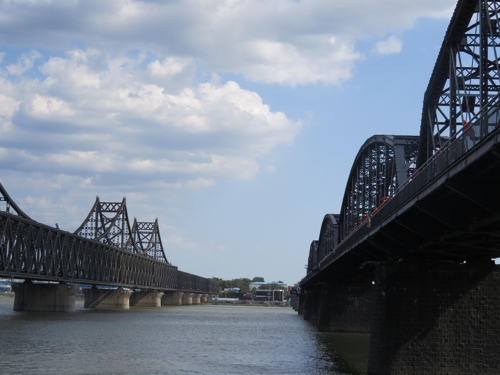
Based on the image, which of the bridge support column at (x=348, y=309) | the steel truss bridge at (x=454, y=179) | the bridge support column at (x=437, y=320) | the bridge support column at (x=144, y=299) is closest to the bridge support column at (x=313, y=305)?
the bridge support column at (x=348, y=309)

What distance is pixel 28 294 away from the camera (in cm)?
10519

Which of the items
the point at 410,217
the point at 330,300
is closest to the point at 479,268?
the point at 410,217

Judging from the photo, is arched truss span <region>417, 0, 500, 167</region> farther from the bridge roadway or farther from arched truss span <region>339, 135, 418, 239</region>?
the bridge roadway

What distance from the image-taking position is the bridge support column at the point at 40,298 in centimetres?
10425

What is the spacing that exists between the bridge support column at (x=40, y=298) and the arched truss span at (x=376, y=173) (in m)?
40.8

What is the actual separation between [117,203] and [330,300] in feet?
303

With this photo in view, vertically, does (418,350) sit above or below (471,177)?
below

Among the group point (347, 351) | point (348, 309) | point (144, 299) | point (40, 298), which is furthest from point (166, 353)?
point (144, 299)

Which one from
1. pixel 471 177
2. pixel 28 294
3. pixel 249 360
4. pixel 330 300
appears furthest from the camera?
pixel 28 294

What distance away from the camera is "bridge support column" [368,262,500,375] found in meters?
33.3

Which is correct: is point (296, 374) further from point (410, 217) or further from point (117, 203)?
point (117, 203)

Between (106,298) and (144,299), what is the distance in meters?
38.5

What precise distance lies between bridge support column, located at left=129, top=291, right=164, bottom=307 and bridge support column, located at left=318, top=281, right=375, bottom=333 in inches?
4397

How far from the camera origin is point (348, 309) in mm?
76812
